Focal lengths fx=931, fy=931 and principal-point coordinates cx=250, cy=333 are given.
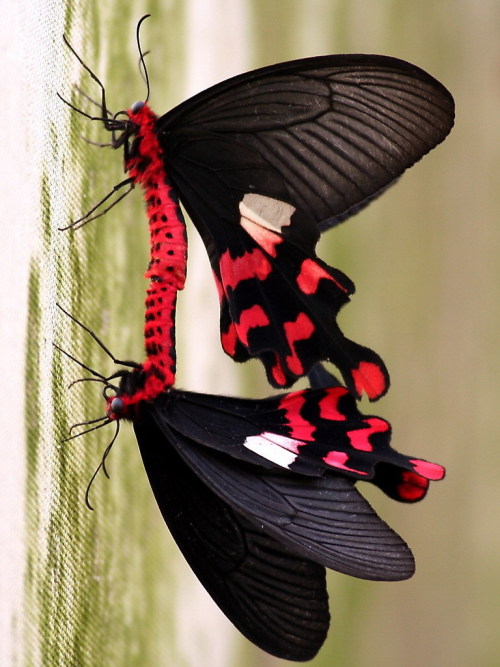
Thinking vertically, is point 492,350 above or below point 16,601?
above

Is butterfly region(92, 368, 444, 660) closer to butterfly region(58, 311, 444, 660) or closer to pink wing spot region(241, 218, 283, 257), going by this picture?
butterfly region(58, 311, 444, 660)

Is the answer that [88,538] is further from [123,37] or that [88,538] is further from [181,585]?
[181,585]

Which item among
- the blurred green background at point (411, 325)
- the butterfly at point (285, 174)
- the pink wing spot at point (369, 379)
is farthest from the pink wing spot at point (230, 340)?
the blurred green background at point (411, 325)

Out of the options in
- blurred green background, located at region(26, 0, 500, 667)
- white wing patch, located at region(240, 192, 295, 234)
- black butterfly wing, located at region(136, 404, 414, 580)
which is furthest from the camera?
A: blurred green background, located at region(26, 0, 500, 667)

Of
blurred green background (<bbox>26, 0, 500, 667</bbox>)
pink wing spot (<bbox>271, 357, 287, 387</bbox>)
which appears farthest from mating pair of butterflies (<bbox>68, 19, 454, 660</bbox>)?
blurred green background (<bbox>26, 0, 500, 667</bbox>)

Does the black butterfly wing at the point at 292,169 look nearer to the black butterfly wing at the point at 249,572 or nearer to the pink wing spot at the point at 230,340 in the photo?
the pink wing spot at the point at 230,340

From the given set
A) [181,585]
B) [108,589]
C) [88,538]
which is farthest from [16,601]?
[181,585]
